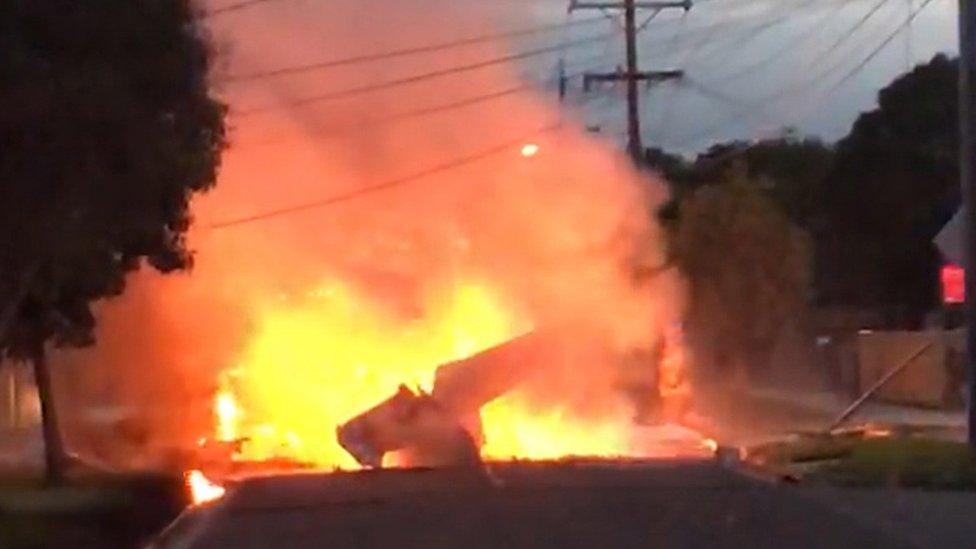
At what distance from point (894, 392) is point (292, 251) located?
15.1 metres

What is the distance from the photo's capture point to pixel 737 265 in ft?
206

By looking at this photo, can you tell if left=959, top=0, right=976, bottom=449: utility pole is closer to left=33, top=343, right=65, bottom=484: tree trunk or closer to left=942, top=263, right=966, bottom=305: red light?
left=942, top=263, right=966, bottom=305: red light

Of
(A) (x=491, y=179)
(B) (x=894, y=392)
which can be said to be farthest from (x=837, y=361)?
(A) (x=491, y=179)

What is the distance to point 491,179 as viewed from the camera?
41375mm

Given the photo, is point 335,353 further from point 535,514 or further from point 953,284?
point 535,514

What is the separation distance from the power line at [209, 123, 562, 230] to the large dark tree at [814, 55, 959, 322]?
31.5 meters

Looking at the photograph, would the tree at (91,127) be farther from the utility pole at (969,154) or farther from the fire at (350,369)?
the fire at (350,369)

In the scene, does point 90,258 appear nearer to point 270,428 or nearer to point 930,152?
point 270,428

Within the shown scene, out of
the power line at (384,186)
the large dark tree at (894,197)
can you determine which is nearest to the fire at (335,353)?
the power line at (384,186)

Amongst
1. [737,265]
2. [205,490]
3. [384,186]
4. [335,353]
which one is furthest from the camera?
[737,265]

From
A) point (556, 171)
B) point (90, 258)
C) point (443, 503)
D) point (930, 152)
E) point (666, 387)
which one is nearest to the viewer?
point (443, 503)

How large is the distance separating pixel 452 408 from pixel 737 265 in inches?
1462

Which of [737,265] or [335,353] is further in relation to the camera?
[737,265]

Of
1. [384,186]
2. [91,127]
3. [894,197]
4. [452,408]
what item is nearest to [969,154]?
[452,408]
